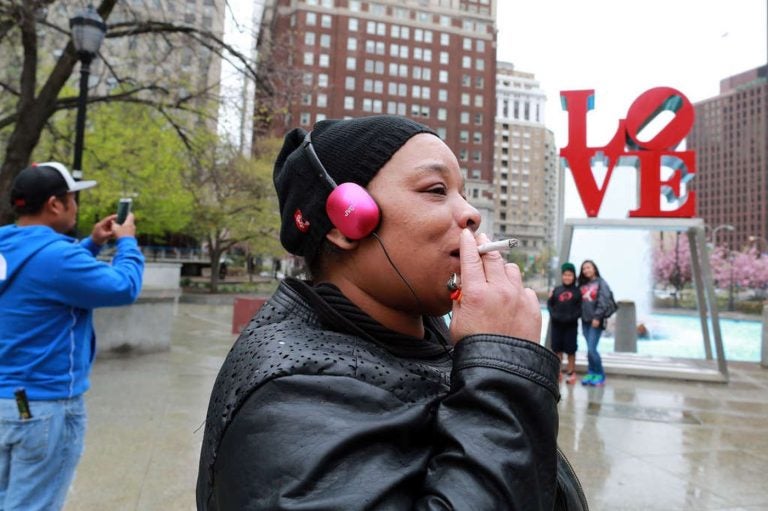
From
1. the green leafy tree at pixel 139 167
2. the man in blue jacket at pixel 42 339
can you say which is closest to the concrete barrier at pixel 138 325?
the man in blue jacket at pixel 42 339

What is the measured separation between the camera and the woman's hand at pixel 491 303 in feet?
3.13

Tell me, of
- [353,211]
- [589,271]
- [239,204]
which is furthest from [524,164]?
[353,211]

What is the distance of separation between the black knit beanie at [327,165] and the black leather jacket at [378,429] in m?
0.29

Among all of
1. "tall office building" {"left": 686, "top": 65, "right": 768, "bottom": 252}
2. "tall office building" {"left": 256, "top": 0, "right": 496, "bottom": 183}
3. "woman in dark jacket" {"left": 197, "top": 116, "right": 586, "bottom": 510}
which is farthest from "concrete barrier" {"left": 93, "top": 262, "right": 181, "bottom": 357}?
"tall office building" {"left": 686, "top": 65, "right": 768, "bottom": 252}

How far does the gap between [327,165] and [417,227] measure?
0.86ft

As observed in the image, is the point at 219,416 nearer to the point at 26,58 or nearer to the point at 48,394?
the point at 48,394

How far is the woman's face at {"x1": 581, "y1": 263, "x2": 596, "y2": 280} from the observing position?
8.05 meters

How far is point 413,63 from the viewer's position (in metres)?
77.6

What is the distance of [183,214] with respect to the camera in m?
24.1

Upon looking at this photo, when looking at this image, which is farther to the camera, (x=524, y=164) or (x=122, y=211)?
(x=524, y=164)

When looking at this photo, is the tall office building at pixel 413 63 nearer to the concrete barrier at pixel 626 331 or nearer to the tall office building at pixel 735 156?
the tall office building at pixel 735 156

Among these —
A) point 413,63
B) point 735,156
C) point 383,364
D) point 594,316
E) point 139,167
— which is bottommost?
point 594,316

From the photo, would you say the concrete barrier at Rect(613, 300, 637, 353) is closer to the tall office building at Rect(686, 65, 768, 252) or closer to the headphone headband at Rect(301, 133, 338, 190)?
the headphone headband at Rect(301, 133, 338, 190)

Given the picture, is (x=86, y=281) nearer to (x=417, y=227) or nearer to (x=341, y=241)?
(x=341, y=241)
